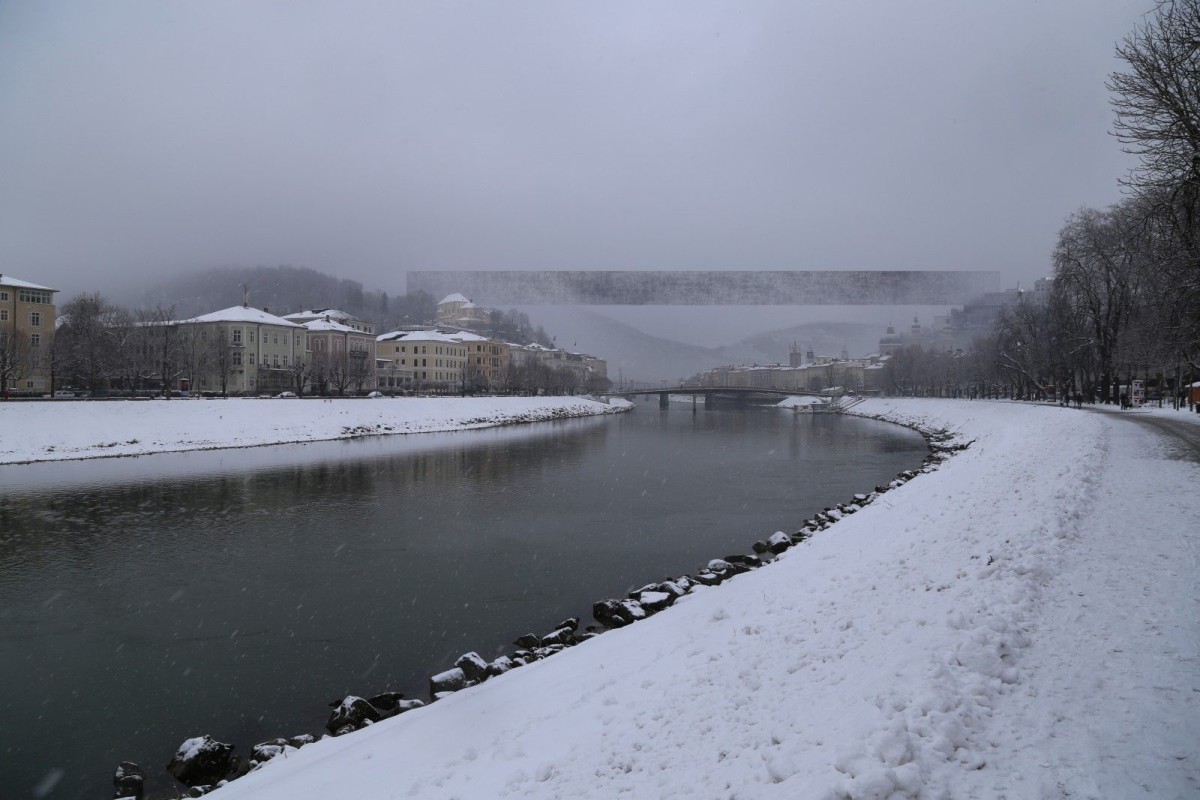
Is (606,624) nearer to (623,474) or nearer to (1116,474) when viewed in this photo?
(1116,474)

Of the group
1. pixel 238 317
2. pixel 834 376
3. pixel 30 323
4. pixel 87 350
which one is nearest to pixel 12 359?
pixel 87 350

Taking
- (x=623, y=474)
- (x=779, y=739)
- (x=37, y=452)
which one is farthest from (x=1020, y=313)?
(x=37, y=452)

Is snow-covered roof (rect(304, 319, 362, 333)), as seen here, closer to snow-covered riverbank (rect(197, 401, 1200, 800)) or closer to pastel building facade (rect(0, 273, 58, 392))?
pastel building facade (rect(0, 273, 58, 392))

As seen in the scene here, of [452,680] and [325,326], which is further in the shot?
[325,326]

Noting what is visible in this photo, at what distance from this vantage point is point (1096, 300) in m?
36.7

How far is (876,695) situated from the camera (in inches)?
194

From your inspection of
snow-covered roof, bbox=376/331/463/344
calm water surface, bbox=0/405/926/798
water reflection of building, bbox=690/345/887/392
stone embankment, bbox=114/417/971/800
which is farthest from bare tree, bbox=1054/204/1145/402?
water reflection of building, bbox=690/345/887/392

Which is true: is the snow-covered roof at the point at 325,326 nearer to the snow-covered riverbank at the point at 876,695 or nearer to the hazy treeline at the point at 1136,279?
the hazy treeline at the point at 1136,279

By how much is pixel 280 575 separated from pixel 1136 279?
39842mm

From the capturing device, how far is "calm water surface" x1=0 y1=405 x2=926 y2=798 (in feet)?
24.1

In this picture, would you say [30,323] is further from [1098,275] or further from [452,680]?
[1098,275]

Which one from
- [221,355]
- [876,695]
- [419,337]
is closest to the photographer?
[876,695]

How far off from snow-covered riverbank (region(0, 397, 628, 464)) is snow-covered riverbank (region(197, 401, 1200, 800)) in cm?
3168

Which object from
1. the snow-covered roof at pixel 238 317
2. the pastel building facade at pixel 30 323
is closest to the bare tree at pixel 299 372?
the snow-covered roof at pixel 238 317
